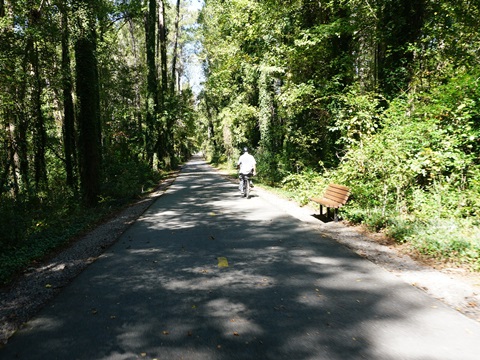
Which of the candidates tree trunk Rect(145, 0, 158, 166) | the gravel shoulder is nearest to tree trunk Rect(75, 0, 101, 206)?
the gravel shoulder

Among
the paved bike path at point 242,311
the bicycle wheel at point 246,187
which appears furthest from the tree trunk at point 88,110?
the paved bike path at point 242,311

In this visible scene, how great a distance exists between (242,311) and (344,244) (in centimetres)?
370

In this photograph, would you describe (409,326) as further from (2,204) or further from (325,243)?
(2,204)

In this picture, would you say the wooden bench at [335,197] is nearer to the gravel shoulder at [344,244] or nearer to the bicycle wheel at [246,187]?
the gravel shoulder at [344,244]

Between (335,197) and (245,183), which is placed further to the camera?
(245,183)

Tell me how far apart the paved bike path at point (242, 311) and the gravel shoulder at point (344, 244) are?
0.71 ft

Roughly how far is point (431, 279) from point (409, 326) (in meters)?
1.68

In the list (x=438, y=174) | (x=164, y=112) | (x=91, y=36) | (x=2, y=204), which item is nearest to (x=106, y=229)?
(x=2, y=204)

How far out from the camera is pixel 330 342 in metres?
3.39

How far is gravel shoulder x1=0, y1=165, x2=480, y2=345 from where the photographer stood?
423 cm

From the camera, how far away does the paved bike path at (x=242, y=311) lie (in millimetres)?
3318

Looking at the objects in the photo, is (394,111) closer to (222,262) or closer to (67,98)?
(222,262)

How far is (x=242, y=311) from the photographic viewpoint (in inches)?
163

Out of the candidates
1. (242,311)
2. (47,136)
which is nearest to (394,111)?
(242,311)
